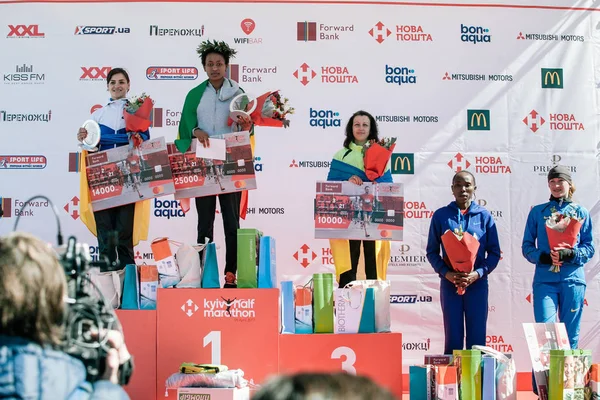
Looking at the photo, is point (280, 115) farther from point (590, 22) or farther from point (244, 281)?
point (590, 22)

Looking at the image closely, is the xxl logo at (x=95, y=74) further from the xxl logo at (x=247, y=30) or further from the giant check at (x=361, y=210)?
the giant check at (x=361, y=210)

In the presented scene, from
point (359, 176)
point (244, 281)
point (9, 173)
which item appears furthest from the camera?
point (9, 173)

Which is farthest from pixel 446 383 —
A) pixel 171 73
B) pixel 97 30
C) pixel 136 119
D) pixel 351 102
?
pixel 97 30

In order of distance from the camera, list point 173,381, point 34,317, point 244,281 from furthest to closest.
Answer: point 244,281 < point 173,381 < point 34,317

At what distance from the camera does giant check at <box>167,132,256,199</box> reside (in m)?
5.68

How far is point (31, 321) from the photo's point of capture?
166 cm

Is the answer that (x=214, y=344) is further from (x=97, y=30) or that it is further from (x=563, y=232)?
(x=97, y=30)

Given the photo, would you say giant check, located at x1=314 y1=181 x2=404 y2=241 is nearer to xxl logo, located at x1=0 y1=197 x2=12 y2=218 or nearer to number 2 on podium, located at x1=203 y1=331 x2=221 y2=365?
number 2 on podium, located at x1=203 y1=331 x2=221 y2=365

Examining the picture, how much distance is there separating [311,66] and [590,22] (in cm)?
234

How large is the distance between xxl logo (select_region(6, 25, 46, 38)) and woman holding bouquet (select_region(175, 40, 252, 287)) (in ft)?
5.29

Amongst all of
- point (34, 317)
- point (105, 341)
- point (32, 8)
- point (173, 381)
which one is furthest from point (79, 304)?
point (32, 8)

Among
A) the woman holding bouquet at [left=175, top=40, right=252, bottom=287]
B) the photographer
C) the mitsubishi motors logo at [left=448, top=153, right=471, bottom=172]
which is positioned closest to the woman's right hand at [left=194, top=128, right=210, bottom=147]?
the woman holding bouquet at [left=175, top=40, right=252, bottom=287]

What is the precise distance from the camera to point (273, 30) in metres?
6.70

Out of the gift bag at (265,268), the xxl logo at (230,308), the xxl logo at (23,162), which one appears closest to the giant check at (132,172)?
the xxl logo at (23,162)
